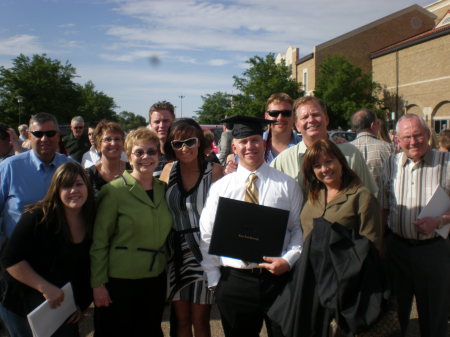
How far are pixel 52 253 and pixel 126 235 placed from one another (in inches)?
20.4

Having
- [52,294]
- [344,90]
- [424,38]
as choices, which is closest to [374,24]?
[424,38]

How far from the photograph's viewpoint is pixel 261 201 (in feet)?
8.94

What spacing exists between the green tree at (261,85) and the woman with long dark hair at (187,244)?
2997 centimetres

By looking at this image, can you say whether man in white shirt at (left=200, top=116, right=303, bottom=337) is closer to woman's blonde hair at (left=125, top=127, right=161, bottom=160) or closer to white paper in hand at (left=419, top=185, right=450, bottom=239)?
woman's blonde hair at (left=125, top=127, right=161, bottom=160)

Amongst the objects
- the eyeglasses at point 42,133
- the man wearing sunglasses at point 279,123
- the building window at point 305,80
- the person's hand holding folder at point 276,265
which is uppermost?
the building window at point 305,80

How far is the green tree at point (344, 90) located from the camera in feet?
98.6

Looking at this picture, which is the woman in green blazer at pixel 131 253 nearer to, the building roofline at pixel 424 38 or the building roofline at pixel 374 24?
the building roofline at pixel 424 38

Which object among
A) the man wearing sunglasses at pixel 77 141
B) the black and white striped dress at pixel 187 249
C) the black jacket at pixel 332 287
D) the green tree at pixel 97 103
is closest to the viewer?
the black jacket at pixel 332 287

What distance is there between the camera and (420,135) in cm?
320

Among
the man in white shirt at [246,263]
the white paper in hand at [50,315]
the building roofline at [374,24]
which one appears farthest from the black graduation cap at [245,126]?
the building roofline at [374,24]

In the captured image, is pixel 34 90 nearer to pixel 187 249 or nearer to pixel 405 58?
pixel 405 58

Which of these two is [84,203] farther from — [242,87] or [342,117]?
[242,87]

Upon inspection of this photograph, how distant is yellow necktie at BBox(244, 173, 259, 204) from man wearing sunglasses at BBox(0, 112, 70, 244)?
5.75 feet

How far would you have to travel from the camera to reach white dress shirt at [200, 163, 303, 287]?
2.71 m
